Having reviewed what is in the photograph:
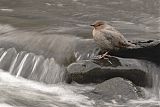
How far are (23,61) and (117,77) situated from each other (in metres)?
2.00

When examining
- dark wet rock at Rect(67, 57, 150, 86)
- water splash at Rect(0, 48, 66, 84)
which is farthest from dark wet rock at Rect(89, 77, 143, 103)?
water splash at Rect(0, 48, 66, 84)

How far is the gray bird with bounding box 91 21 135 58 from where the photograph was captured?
27.0ft

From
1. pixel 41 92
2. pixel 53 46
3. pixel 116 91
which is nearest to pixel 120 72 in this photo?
pixel 116 91

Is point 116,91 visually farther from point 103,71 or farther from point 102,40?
point 102,40

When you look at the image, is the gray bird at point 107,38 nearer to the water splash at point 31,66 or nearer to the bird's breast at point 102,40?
the bird's breast at point 102,40

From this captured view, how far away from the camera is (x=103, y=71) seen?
8.22 m

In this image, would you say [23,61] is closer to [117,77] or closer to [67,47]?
[67,47]

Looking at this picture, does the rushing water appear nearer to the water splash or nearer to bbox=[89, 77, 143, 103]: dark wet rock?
the water splash

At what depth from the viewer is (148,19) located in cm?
1175

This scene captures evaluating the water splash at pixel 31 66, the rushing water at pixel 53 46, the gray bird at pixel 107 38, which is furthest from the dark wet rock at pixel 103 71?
the water splash at pixel 31 66

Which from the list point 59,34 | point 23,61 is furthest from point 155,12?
point 23,61

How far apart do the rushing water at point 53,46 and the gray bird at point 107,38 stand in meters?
0.42

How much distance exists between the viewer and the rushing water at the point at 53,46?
25.9 feet

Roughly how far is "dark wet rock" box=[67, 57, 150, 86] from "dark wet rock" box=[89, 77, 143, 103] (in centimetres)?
29
